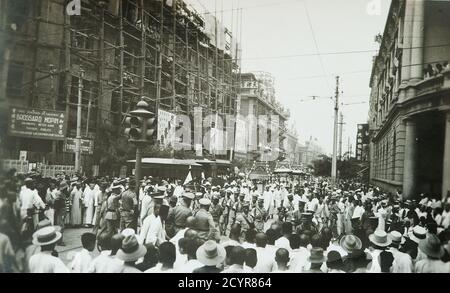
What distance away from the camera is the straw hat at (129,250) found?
4.84 metres

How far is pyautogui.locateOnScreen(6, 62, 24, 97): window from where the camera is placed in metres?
10.8

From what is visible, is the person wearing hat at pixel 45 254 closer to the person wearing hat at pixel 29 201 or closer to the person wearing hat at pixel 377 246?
the person wearing hat at pixel 29 201

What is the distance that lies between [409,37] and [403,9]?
0.69 metres

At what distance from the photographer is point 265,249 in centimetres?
535

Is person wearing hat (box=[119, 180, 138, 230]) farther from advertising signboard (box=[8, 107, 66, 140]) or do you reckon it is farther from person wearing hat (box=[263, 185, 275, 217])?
person wearing hat (box=[263, 185, 275, 217])

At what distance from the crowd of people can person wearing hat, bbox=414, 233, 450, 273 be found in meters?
0.01

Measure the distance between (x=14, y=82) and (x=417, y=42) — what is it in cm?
1033

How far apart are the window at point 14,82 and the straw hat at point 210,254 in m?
8.29

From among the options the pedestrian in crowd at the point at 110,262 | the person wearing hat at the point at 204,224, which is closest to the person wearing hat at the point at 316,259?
the person wearing hat at the point at 204,224

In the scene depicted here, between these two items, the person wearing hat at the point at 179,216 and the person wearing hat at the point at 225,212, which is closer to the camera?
the person wearing hat at the point at 179,216

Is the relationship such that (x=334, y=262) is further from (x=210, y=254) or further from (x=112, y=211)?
(x=112, y=211)

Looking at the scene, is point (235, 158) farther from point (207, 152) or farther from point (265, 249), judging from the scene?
point (265, 249)

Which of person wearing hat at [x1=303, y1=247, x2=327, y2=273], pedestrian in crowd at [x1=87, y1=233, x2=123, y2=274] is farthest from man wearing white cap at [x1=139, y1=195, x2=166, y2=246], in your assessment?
person wearing hat at [x1=303, y1=247, x2=327, y2=273]

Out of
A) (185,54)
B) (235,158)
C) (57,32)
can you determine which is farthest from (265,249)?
(185,54)
